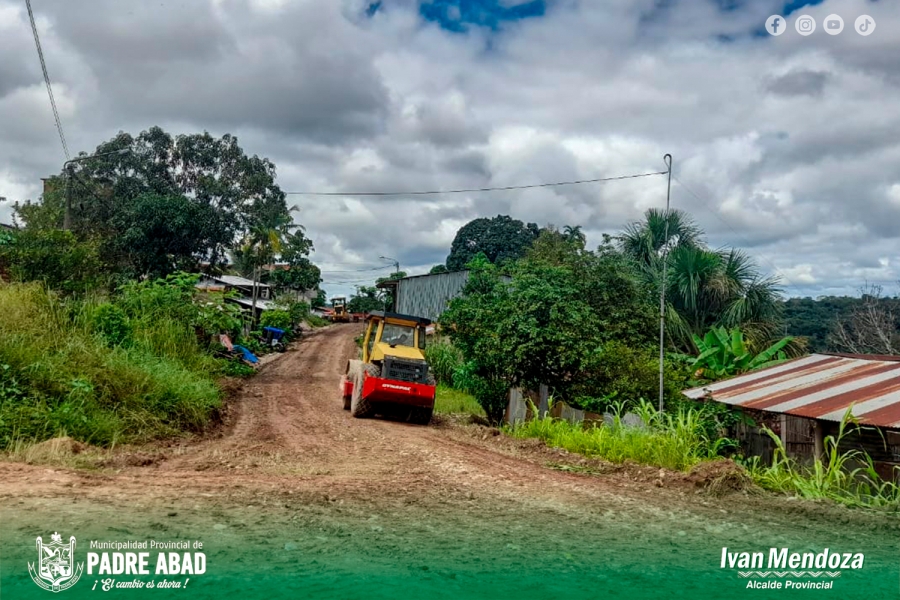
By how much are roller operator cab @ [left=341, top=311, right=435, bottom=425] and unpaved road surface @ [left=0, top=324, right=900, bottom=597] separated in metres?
3.39

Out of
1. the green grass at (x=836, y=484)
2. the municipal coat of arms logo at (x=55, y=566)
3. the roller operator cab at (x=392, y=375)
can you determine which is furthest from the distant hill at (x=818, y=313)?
the municipal coat of arms logo at (x=55, y=566)

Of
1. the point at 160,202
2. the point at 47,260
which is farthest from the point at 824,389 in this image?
the point at 160,202

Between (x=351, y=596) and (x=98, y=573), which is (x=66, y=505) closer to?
(x=98, y=573)

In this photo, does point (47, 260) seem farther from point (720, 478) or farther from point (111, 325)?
point (720, 478)

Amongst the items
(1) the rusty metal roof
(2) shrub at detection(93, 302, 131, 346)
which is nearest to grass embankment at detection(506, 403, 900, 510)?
(1) the rusty metal roof

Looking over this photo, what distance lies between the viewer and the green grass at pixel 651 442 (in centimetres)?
991

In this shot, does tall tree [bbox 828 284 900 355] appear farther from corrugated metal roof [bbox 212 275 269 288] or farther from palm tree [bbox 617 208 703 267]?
corrugated metal roof [bbox 212 275 269 288]

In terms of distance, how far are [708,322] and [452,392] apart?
973 cm

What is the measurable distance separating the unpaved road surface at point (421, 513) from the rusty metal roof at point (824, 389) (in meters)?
1.57

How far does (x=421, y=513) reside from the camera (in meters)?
6.91

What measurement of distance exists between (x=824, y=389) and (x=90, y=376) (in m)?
11.6

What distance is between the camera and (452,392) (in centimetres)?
2188

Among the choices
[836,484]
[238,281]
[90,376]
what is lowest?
[836,484]

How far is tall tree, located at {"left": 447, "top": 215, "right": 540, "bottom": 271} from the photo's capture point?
59531 mm
